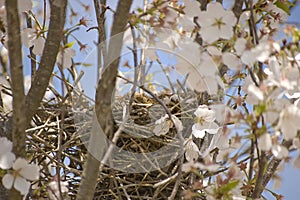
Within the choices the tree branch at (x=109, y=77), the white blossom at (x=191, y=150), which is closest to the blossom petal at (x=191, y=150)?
the white blossom at (x=191, y=150)

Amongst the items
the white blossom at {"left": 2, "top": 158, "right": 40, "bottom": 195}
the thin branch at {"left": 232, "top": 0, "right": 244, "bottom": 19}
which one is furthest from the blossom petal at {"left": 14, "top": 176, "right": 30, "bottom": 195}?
the thin branch at {"left": 232, "top": 0, "right": 244, "bottom": 19}

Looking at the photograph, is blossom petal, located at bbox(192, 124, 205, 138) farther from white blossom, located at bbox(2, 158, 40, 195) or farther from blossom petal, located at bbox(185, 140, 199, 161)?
white blossom, located at bbox(2, 158, 40, 195)

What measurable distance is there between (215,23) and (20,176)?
415 millimetres

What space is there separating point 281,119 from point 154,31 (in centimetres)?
28

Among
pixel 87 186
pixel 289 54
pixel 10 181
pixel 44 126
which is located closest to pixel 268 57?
pixel 289 54

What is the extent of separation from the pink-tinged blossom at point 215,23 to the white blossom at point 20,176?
0.37 meters

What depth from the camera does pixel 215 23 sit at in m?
0.82

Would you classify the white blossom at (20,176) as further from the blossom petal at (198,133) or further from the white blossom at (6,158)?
the blossom petal at (198,133)

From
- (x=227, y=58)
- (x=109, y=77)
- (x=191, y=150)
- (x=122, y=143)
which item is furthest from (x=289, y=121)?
(x=122, y=143)

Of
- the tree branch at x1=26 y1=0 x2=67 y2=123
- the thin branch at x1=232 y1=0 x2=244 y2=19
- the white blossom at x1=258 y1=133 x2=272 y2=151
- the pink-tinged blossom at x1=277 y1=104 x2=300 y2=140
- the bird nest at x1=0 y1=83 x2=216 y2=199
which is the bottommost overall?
the bird nest at x1=0 y1=83 x2=216 y2=199

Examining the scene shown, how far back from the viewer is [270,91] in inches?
29.6

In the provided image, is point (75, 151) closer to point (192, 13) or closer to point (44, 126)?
point (44, 126)

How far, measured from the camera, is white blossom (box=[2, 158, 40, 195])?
34.6 inches

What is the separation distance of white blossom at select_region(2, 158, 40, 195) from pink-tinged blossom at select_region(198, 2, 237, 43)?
37 cm
